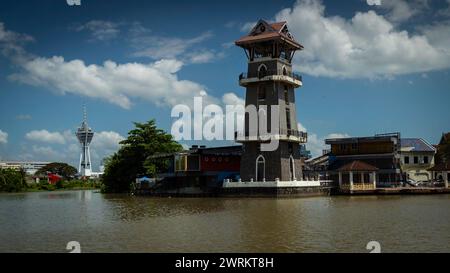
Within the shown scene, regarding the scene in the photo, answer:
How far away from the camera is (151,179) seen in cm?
5650

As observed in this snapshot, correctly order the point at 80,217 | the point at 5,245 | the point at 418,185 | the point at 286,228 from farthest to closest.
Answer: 1. the point at 418,185
2. the point at 80,217
3. the point at 286,228
4. the point at 5,245

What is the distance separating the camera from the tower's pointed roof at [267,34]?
45.7 meters

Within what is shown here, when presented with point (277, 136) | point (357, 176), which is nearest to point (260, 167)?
point (277, 136)

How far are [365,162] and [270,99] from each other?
43.5 feet

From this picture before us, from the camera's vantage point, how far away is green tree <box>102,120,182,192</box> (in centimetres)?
6103

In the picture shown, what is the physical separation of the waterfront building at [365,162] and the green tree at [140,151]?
19346mm

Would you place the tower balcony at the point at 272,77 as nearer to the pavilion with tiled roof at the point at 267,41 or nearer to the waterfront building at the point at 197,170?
the pavilion with tiled roof at the point at 267,41

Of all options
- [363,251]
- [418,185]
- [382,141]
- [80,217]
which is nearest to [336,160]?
[382,141]

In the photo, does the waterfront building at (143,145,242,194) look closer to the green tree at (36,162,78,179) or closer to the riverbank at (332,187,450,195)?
the riverbank at (332,187,450,195)

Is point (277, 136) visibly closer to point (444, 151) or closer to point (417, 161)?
point (417, 161)

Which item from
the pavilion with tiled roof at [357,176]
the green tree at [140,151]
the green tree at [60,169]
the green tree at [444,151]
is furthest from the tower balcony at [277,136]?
the green tree at [60,169]
